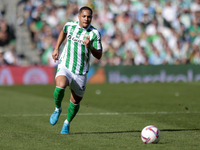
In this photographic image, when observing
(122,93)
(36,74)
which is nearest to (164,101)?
(122,93)

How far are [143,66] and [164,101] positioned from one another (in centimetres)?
767

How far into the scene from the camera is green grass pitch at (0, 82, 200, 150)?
19.0ft

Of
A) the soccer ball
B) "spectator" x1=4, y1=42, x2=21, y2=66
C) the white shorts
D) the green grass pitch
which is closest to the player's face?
the white shorts

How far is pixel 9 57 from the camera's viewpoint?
18.6m

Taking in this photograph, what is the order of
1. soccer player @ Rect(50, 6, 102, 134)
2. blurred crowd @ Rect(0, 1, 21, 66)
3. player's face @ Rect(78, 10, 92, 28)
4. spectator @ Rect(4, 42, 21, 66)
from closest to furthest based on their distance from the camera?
player's face @ Rect(78, 10, 92, 28) → soccer player @ Rect(50, 6, 102, 134) → blurred crowd @ Rect(0, 1, 21, 66) → spectator @ Rect(4, 42, 21, 66)

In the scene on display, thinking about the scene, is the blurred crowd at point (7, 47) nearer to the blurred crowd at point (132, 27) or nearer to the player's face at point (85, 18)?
the blurred crowd at point (132, 27)

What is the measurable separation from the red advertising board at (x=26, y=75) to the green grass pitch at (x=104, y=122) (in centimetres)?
458

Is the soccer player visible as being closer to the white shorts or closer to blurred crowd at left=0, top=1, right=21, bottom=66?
the white shorts

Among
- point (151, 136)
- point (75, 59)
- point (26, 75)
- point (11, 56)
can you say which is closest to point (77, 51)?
point (75, 59)

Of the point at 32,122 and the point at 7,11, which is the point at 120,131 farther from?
the point at 7,11

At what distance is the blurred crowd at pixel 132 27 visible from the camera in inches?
774

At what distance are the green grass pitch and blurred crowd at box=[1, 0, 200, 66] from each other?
6.01m

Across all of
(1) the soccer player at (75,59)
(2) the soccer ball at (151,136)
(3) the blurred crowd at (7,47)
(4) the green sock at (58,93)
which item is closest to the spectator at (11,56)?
(3) the blurred crowd at (7,47)

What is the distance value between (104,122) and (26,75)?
11.5 metres
